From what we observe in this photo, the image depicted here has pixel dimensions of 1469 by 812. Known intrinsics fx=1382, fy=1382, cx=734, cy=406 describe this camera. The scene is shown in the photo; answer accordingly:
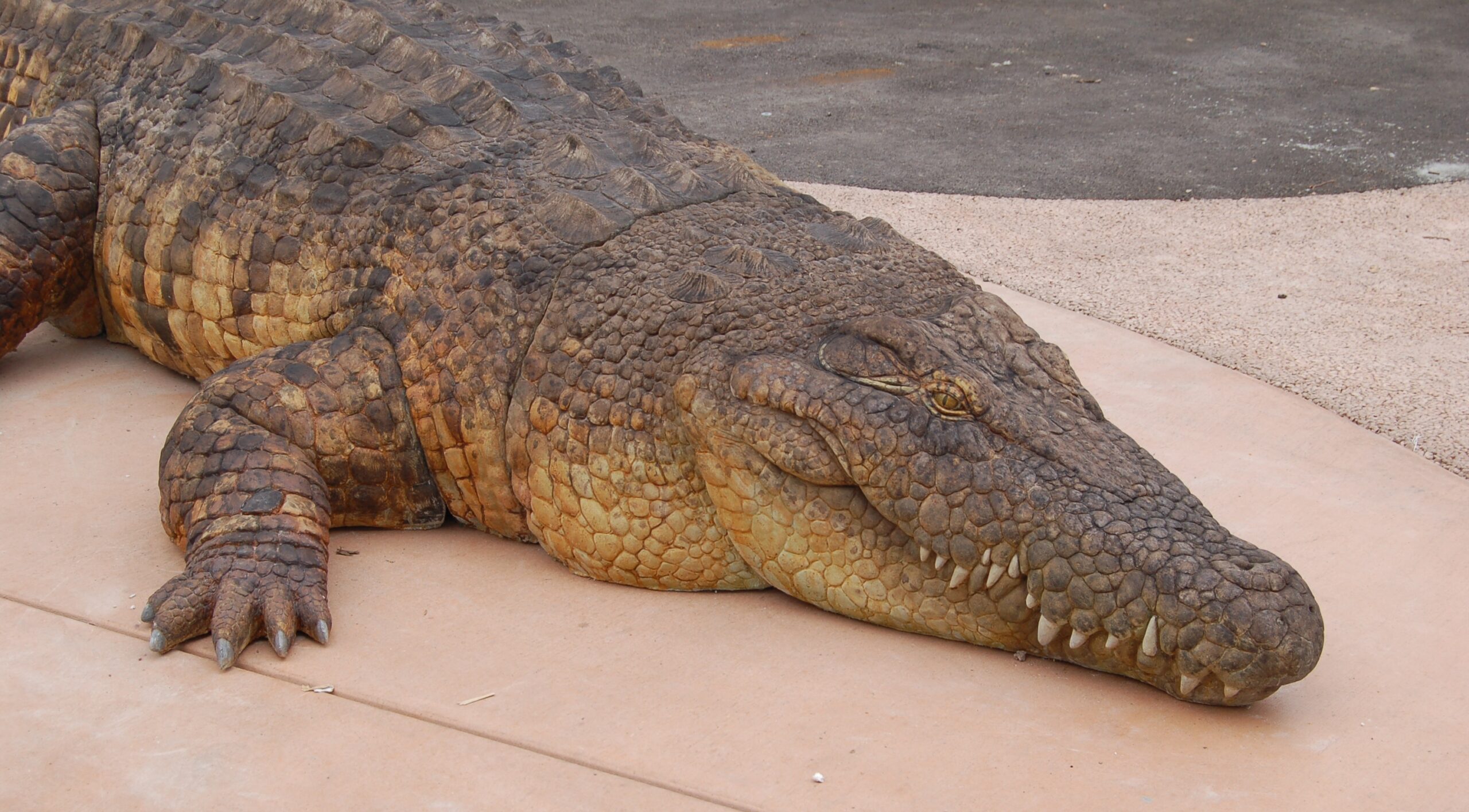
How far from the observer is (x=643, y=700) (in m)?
3.09

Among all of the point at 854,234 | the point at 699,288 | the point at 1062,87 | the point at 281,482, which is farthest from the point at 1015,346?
the point at 1062,87

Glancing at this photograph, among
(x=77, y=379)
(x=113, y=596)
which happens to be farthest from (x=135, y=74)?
(x=113, y=596)

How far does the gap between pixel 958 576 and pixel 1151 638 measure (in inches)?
17.0

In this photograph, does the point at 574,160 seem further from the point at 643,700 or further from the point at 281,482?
the point at 643,700

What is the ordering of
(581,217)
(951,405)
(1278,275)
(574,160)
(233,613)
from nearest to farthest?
(951,405) < (233,613) < (581,217) < (574,160) < (1278,275)

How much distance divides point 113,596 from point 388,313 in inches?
39.5

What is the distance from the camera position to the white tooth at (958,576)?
9.98 ft

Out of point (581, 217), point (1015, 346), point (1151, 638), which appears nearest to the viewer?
point (1151, 638)

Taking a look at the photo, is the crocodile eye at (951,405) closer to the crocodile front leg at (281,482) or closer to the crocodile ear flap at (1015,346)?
the crocodile ear flap at (1015,346)

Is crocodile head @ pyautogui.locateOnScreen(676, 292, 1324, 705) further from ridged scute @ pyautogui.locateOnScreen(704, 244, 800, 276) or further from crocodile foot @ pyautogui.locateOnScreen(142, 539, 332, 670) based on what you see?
crocodile foot @ pyautogui.locateOnScreen(142, 539, 332, 670)

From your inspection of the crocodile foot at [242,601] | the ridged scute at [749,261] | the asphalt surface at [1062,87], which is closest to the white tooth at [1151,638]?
the ridged scute at [749,261]

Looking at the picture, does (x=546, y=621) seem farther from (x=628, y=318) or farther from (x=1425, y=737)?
(x=1425, y=737)

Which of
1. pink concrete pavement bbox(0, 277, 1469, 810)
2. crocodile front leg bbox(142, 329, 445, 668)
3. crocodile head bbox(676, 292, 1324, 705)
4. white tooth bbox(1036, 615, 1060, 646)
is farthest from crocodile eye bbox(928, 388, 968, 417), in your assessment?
crocodile front leg bbox(142, 329, 445, 668)

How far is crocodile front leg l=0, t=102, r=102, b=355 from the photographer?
14.8 feet
